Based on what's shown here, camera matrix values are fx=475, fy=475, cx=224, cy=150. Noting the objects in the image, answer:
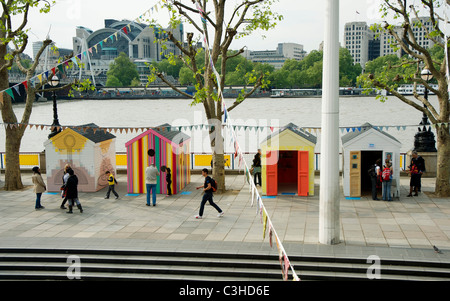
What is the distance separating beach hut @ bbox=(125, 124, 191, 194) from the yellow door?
5817 millimetres

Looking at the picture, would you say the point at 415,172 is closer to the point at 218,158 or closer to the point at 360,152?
the point at 360,152

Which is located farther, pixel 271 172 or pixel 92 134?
pixel 92 134

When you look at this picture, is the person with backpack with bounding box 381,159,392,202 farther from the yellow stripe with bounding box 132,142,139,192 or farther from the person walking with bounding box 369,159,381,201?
the yellow stripe with bounding box 132,142,139,192

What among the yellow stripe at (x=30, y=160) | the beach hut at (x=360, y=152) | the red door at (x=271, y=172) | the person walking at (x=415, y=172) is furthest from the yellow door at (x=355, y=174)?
the yellow stripe at (x=30, y=160)

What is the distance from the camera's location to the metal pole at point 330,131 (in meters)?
10.1

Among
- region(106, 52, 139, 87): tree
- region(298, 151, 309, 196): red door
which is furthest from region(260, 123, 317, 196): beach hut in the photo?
region(106, 52, 139, 87): tree

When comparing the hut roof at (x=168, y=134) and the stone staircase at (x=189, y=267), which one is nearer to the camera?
the stone staircase at (x=189, y=267)

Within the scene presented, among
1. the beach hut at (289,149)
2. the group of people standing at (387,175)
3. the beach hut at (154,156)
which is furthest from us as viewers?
the beach hut at (154,156)

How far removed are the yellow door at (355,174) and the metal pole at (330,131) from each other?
496 centimetres

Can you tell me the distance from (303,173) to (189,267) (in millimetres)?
6890

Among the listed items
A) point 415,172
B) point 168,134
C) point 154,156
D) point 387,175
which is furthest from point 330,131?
point 168,134

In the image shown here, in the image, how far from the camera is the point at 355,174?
15227 mm

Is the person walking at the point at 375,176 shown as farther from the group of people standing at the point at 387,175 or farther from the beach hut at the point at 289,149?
the beach hut at the point at 289,149

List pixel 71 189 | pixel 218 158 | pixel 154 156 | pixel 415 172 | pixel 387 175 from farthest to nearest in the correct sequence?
1. pixel 218 158
2. pixel 154 156
3. pixel 415 172
4. pixel 387 175
5. pixel 71 189
